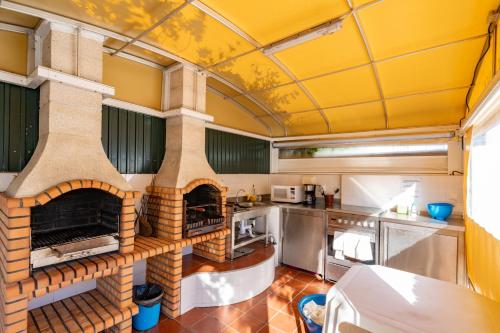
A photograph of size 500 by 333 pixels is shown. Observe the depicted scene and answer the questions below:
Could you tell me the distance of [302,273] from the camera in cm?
406

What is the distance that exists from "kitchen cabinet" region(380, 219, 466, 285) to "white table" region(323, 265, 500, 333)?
73.3 inches

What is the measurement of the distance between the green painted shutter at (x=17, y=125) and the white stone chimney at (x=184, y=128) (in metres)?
1.30

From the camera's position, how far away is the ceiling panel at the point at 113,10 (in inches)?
81.1

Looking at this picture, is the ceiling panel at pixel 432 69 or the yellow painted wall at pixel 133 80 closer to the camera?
the ceiling panel at pixel 432 69

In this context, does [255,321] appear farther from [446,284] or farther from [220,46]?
[220,46]

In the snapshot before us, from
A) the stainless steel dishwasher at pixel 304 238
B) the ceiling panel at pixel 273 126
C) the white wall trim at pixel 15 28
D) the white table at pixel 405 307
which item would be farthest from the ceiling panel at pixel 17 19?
the stainless steel dishwasher at pixel 304 238

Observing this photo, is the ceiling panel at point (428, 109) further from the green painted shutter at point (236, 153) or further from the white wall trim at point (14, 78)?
the white wall trim at point (14, 78)

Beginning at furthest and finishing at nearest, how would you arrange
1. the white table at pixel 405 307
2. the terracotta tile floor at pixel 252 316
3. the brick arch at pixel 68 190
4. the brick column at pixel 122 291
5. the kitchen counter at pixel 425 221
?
the kitchen counter at pixel 425 221
the terracotta tile floor at pixel 252 316
the brick column at pixel 122 291
the brick arch at pixel 68 190
the white table at pixel 405 307

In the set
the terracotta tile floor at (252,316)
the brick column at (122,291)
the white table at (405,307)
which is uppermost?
the white table at (405,307)

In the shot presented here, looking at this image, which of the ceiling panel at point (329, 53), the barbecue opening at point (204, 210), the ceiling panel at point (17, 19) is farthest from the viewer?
the barbecue opening at point (204, 210)

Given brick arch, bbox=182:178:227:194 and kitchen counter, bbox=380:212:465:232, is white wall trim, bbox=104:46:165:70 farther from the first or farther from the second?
kitchen counter, bbox=380:212:465:232

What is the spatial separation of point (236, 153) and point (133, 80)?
83.2 inches

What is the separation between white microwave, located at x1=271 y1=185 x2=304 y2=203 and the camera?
176 inches

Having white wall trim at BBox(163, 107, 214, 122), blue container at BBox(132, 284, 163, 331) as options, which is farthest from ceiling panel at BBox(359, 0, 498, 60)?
blue container at BBox(132, 284, 163, 331)
